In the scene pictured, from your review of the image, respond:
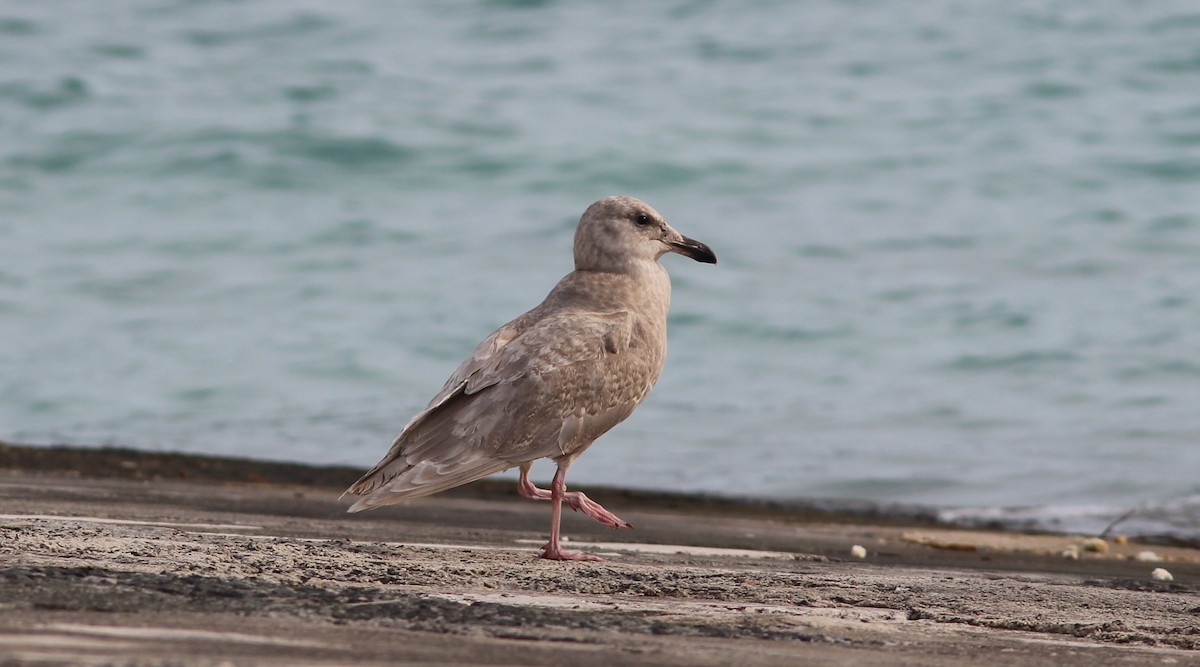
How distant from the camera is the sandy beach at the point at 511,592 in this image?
332 centimetres

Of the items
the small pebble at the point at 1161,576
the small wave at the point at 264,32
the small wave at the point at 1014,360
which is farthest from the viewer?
the small wave at the point at 264,32

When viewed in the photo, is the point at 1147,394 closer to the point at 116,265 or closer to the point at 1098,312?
the point at 1098,312

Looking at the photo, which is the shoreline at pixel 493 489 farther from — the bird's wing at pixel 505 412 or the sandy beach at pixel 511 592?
the bird's wing at pixel 505 412

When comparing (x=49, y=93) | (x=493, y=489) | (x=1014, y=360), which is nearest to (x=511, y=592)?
(x=493, y=489)

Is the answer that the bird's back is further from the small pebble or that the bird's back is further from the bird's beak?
the small pebble

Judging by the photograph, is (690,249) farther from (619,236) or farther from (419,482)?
(419,482)

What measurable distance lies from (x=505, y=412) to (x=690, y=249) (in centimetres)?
139

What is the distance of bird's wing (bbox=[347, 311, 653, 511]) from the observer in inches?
214

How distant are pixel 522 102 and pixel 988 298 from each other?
820 cm

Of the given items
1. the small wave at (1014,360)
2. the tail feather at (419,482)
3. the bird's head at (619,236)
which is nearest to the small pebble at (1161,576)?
the bird's head at (619,236)

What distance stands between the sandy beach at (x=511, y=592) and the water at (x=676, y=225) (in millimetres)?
2783

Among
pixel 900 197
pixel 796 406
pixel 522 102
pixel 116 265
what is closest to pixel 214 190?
pixel 116 265

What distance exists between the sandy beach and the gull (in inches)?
10.0

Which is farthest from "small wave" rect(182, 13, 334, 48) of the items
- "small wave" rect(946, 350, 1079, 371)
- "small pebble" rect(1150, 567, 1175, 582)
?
"small pebble" rect(1150, 567, 1175, 582)
